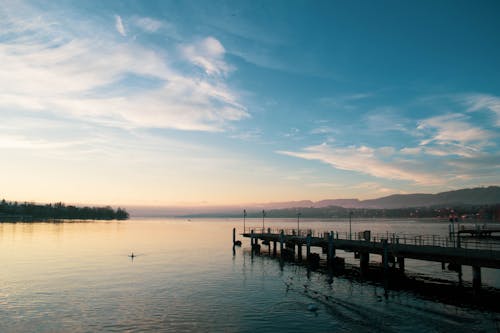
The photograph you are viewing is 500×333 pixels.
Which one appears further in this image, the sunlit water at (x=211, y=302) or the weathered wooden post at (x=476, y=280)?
the weathered wooden post at (x=476, y=280)

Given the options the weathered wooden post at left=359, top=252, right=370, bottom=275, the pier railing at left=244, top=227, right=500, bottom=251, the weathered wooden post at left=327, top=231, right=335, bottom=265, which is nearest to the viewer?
the pier railing at left=244, top=227, right=500, bottom=251

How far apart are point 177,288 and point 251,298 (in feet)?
32.4

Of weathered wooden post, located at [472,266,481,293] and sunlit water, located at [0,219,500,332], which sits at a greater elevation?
weathered wooden post, located at [472,266,481,293]

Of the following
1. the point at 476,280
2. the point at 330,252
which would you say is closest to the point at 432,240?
the point at 330,252

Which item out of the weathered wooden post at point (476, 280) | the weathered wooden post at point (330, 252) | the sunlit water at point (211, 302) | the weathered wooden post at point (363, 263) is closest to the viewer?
the sunlit water at point (211, 302)

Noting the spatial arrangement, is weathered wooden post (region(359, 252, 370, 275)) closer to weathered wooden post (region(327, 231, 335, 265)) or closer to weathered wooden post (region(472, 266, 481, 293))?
weathered wooden post (region(327, 231, 335, 265))

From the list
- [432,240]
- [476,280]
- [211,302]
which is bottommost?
[211,302]

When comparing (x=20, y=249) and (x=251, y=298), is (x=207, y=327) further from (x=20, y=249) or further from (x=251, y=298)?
(x=20, y=249)

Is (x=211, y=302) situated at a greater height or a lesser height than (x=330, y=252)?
lesser

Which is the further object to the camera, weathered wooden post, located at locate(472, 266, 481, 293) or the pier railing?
the pier railing

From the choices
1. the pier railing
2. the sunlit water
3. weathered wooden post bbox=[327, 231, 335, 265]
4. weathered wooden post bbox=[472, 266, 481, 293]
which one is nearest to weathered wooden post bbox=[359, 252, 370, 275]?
the pier railing

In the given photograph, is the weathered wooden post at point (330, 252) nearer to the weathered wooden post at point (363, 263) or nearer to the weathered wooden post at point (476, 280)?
the weathered wooden post at point (363, 263)

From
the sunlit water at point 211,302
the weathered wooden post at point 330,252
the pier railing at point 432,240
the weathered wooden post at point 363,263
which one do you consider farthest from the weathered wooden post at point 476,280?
the weathered wooden post at point 330,252

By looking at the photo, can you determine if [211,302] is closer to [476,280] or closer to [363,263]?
[363,263]
